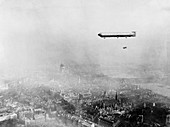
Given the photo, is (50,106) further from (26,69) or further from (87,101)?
(26,69)

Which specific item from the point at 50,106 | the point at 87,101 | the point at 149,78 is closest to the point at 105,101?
the point at 87,101

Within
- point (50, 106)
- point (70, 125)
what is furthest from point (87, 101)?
point (70, 125)

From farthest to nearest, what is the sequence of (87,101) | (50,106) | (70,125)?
(87,101) < (50,106) < (70,125)

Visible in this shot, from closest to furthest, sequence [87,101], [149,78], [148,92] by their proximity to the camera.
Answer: [87,101] < [148,92] < [149,78]

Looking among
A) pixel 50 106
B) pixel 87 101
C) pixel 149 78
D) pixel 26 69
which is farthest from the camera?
pixel 26 69

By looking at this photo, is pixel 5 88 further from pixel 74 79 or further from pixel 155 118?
pixel 155 118

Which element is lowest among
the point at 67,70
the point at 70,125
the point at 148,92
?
the point at 70,125

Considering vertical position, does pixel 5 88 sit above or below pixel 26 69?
below

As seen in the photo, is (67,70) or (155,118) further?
(67,70)

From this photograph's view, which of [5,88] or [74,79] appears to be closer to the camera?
[5,88]
